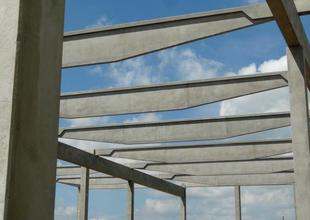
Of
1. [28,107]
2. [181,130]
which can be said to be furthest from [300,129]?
[28,107]

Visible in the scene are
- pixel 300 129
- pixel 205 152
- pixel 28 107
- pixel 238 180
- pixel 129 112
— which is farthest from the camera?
pixel 238 180

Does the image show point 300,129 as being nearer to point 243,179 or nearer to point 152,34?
point 152,34

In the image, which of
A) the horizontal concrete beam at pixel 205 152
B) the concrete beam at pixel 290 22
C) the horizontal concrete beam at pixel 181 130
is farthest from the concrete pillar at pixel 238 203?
the concrete beam at pixel 290 22

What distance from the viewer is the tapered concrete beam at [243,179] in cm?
2379

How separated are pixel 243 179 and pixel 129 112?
1133cm

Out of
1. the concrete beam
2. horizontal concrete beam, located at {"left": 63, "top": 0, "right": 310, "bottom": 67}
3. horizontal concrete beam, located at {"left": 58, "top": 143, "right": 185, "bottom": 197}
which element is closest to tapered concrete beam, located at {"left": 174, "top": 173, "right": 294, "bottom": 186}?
horizontal concrete beam, located at {"left": 58, "top": 143, "right": 185, "bottom": 197}

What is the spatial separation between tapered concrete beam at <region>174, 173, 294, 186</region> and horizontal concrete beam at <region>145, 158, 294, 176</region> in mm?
1990

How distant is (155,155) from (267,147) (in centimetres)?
450

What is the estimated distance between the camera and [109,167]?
14.6 meters

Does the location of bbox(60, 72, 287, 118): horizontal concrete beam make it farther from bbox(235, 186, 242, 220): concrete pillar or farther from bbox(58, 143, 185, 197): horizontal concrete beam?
bbox(235, 186, 242, 220): concrete pillar

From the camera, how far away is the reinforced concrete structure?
2.29 metres

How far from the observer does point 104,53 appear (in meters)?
11.4

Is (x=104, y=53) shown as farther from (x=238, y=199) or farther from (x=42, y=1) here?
(x=238, y=199)

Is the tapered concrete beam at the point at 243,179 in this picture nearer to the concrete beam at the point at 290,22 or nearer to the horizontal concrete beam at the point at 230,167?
the horizontal concrete beam at the point at 230,167
